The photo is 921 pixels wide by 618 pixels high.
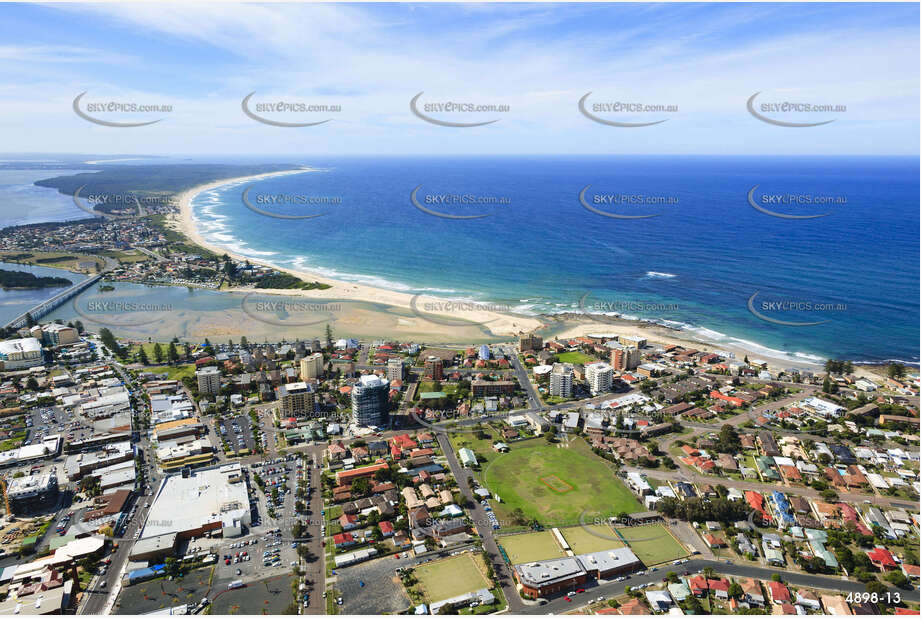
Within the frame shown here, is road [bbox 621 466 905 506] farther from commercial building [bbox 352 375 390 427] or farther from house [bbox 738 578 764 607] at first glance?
commercial building [bbox 352 375 390 427]

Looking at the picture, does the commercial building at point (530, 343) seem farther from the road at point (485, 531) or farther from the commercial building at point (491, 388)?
the road at point (485, 531)

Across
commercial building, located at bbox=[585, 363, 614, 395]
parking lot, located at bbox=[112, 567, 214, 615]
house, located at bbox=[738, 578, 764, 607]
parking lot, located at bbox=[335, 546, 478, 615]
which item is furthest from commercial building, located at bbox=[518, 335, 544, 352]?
parking lot, located at bbox=[112, 567, 214, 615]

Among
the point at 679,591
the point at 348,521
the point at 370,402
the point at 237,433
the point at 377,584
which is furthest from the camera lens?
the point at 370,402

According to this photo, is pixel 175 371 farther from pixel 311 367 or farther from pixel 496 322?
pixel 496 322

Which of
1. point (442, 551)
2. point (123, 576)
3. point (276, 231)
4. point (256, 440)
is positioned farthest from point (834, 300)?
point (276, 231)

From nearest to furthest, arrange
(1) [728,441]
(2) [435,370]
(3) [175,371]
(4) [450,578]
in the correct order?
(4) [450,578] < (1) [728,441] < (2) [435,370] < (3) [175,371]

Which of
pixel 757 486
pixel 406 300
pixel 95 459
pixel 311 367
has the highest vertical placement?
pixel 406 300

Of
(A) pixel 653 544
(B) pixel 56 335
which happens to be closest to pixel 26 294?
(B) pixel 56 335
